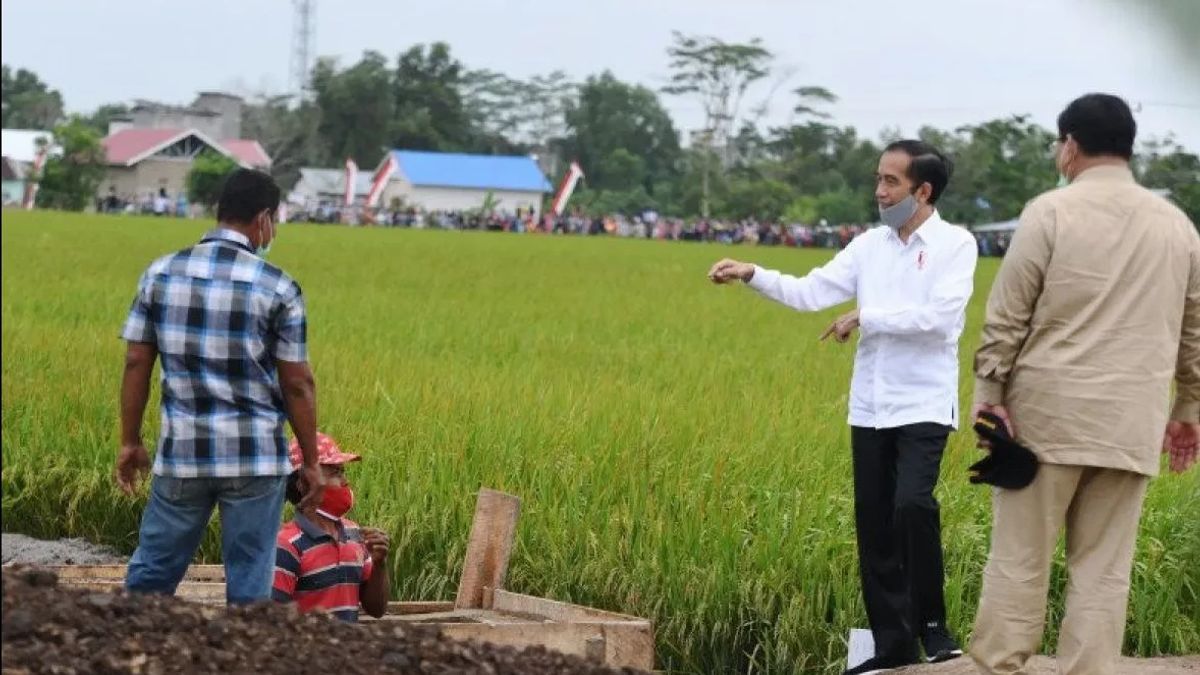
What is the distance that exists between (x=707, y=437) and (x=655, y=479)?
4.33ft

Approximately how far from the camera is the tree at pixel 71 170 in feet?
240

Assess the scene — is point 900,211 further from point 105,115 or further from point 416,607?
point 105,115

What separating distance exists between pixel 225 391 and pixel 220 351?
9cm

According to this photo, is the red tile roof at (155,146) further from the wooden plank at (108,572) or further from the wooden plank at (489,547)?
the wooden plank at (489,547)

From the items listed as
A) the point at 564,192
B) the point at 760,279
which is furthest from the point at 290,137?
the point at 760,279

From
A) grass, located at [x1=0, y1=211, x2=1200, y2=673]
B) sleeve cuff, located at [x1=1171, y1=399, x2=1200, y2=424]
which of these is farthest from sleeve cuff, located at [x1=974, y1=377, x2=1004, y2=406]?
grass, located at [x1=0, y1=211, x2=1200, y2=673]

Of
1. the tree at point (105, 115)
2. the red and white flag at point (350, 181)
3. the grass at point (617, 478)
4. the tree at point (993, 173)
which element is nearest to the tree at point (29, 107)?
the tree at point (105, 115)

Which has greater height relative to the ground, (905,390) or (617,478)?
(905,390)

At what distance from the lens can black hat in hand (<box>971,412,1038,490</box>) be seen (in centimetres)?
494

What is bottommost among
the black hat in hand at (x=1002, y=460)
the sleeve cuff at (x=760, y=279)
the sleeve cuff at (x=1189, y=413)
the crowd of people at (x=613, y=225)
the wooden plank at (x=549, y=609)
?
the crowd of people at (x=613, y=225)

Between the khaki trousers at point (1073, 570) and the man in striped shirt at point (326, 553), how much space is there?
1.62m

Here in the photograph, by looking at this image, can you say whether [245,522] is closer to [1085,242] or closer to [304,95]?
[1085,242]

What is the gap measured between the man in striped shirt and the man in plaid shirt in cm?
36

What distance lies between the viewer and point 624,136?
102000 mm
